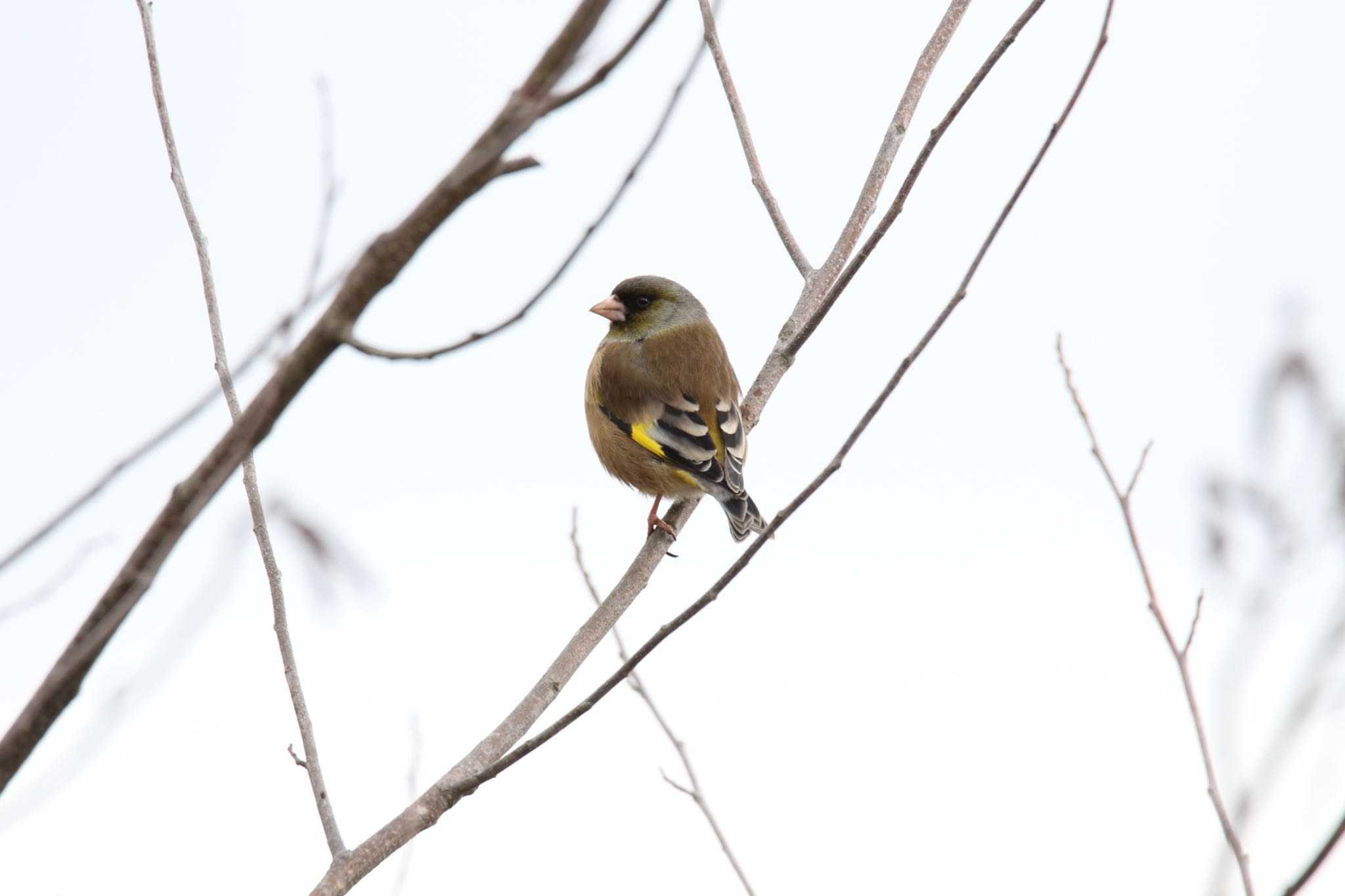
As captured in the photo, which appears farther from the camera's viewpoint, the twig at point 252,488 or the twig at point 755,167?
the twig at point 755,167

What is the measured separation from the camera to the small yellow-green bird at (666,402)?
19.2 ft

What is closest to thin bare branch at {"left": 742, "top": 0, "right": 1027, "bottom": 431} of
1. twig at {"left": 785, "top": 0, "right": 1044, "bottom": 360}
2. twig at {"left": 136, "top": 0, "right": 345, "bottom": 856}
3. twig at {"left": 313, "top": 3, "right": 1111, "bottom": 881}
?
twig at {"left": 785, "top": 0, "right": 1044, "bottom": 360}

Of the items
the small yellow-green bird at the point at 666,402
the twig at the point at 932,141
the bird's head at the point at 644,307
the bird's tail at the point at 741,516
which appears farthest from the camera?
the bird's head at the point at 644,307

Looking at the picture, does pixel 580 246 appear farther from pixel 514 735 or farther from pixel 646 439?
pixel 646 439

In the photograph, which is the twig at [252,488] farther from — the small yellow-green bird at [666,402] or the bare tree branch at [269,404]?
the small yellow-green bird at [666,402]

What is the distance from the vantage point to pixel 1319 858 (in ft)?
4.72

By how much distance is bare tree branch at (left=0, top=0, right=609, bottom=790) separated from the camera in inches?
63.5

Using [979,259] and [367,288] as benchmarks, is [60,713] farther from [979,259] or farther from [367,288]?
[979,259]

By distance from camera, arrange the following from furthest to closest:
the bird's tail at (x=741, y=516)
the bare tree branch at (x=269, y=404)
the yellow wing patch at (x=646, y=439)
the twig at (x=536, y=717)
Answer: the yellow wing patch at (x=646, y=439) → the bird's tail at (x=741, y=516) → the twig at (x=536, y=717) → the bare tree branch at (x=269, y=404)

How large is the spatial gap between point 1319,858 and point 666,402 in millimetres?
5116

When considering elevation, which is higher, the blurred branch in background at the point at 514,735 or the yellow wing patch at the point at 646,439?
the yellow wing patch at the point at 646,439

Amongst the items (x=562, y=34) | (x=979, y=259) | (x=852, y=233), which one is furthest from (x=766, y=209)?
(x=562, y=34)

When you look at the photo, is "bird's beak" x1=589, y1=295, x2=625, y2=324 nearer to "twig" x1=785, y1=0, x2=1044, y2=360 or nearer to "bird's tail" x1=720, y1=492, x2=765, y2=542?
"bird's tail" x1=720, y1=492, x2=765, y2=542

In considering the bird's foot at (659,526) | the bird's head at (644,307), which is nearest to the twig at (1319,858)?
the bird's foot at (659,526)
